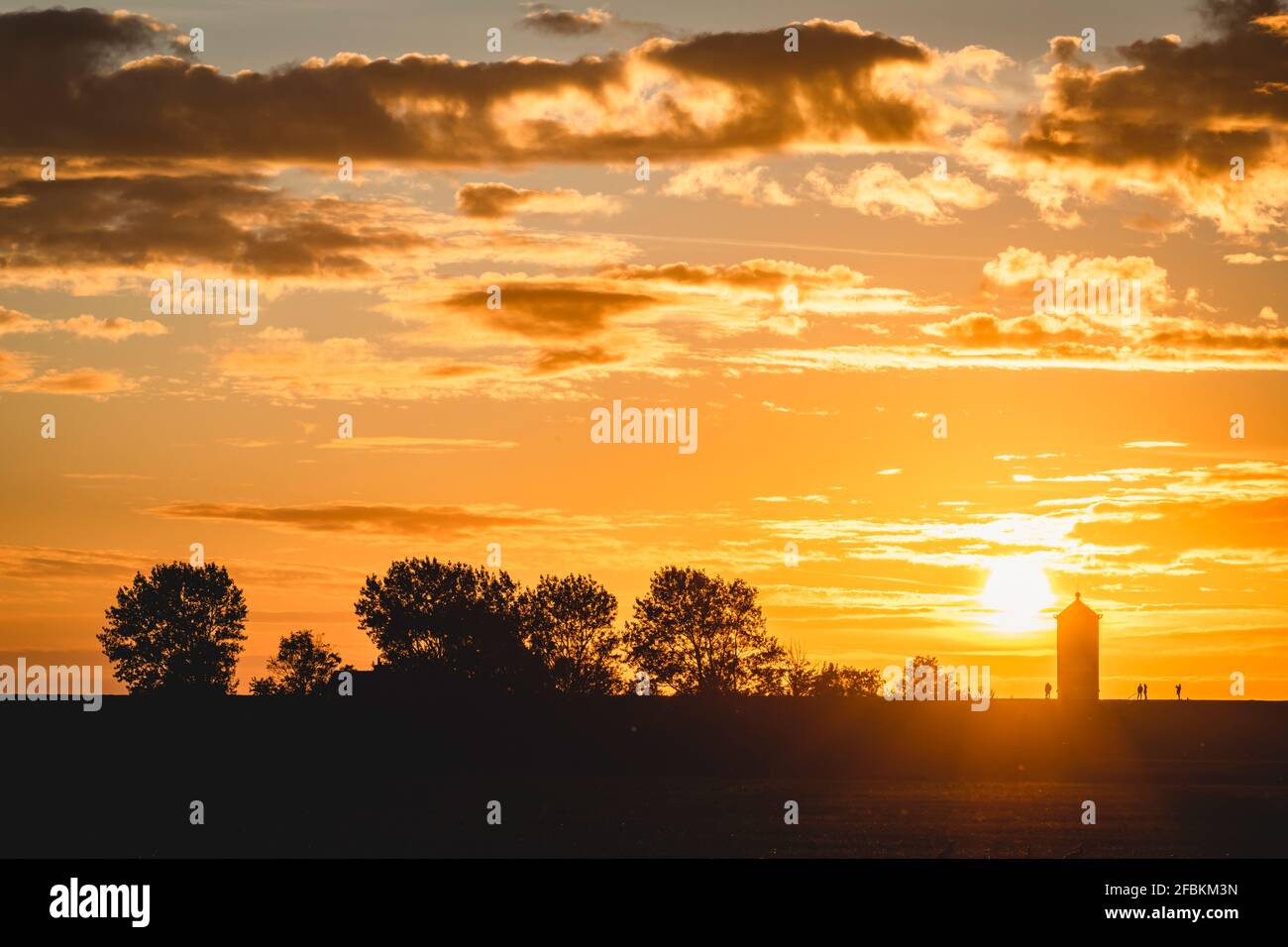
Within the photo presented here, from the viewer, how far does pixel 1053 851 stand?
34750 mm

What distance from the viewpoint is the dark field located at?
37312mm

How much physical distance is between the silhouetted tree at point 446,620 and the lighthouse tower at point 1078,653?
44156 mm

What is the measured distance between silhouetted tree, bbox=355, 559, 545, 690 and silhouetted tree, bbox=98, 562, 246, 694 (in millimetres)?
11233

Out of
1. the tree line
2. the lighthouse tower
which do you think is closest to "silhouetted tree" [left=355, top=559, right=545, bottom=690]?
the tree line

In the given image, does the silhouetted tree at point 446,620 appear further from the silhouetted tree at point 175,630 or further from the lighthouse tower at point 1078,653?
the lighthouse tower at point 1078,653

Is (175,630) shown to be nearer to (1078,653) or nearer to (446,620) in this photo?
(446,620)

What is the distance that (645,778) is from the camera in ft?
235

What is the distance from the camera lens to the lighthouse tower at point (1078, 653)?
13088cm

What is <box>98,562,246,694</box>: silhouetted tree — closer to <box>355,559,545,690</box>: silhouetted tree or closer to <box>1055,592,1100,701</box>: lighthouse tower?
<box>355,559,545,690</box>: silhouetted tree

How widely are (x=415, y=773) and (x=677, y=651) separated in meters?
46.0

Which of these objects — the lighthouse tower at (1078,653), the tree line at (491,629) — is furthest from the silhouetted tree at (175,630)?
the lighthouse tower at (1078,653)
